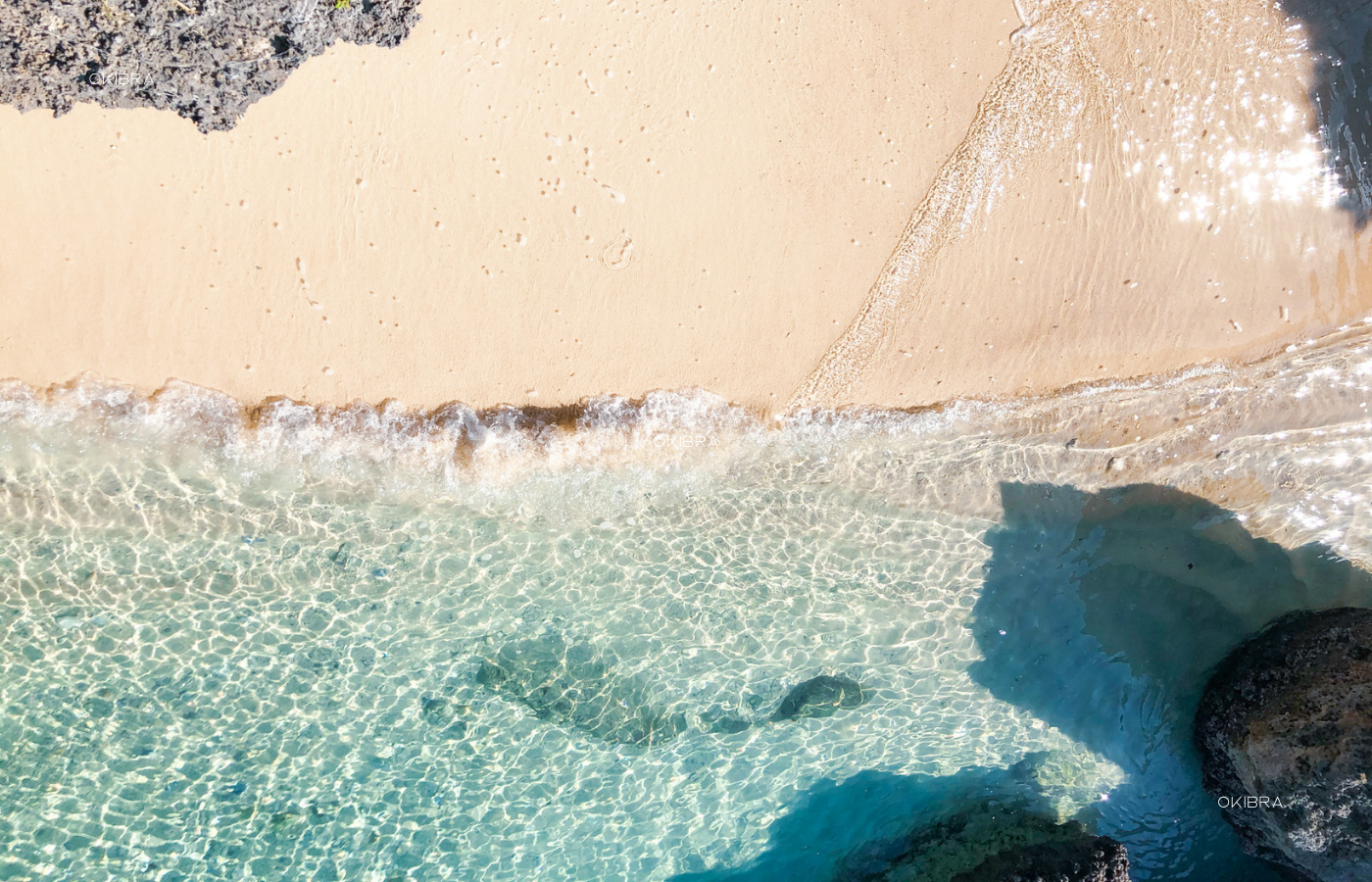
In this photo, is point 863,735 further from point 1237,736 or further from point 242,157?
point 242,157

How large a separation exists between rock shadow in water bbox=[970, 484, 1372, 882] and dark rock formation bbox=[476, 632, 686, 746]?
3.27m

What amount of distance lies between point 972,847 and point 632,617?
4169mm

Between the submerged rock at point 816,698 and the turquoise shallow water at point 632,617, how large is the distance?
0.04 metres

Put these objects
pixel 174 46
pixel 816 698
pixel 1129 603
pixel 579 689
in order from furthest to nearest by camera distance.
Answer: pixel 1129 603 → pixel 816 698 → pixel 579 689 → pixel 174 46

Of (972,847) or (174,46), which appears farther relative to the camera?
(972,847)

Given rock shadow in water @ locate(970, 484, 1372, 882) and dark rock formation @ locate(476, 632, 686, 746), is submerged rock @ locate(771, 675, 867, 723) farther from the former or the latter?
rock shadow in water @ locate(970, 484, 1372, 882)

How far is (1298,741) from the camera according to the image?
6.45m

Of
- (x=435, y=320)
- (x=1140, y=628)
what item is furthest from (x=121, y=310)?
(x=1140, y=628)

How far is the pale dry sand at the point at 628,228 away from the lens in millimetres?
6203

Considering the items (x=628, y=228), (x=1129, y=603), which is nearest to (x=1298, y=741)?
(x=1129, y=603)


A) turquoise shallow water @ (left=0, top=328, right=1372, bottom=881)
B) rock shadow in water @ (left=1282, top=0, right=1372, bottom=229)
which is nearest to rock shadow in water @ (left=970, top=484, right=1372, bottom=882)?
turquoise shallow water @ (left=0, top=328, right=1372, bottom=881)

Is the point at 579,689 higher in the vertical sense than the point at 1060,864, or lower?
higher

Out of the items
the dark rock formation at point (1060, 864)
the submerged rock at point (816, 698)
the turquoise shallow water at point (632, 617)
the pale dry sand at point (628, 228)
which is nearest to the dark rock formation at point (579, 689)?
the turquoise shallow water at point (632, 617)

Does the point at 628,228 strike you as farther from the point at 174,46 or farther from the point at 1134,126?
the point at 1134,126
